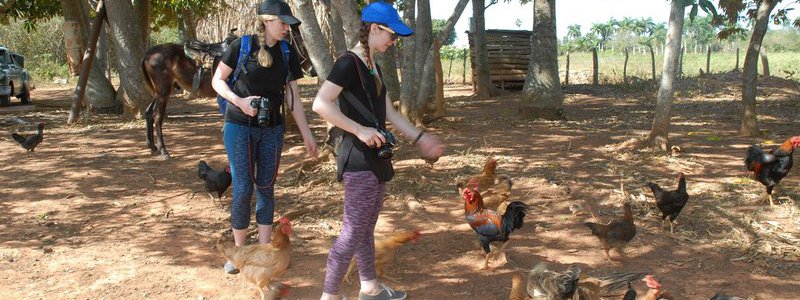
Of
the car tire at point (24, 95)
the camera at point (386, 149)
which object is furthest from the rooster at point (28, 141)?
the car tire at point (24, 95)

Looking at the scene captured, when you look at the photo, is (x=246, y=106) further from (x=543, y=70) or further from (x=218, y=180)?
(x=543, y=70)

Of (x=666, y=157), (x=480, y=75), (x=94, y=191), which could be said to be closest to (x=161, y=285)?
(x=94, y=191)

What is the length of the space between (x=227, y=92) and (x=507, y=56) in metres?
16.2

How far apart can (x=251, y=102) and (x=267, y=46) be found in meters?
0.41

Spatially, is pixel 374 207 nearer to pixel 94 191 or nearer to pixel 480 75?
pixel 94 191

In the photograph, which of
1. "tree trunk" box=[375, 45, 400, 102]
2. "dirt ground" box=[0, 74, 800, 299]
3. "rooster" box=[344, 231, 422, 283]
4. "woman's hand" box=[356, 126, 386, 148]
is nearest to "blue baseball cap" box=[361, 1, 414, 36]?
"woman's hand" box=[356, 126, 386, 148]

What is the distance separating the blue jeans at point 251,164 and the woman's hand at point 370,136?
1.23m

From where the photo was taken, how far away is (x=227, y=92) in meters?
4.04

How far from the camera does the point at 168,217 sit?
6277 mm

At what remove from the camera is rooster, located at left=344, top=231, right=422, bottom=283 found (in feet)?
15.1

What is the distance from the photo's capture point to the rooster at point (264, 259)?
13.8ft

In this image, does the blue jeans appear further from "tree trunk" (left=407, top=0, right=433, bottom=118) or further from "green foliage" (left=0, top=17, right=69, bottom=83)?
"green foliage" (left=0, top=17, right=69, bottom=83)

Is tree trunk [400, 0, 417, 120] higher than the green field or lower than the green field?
higher

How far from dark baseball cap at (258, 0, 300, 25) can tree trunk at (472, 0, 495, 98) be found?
44.9 ft
